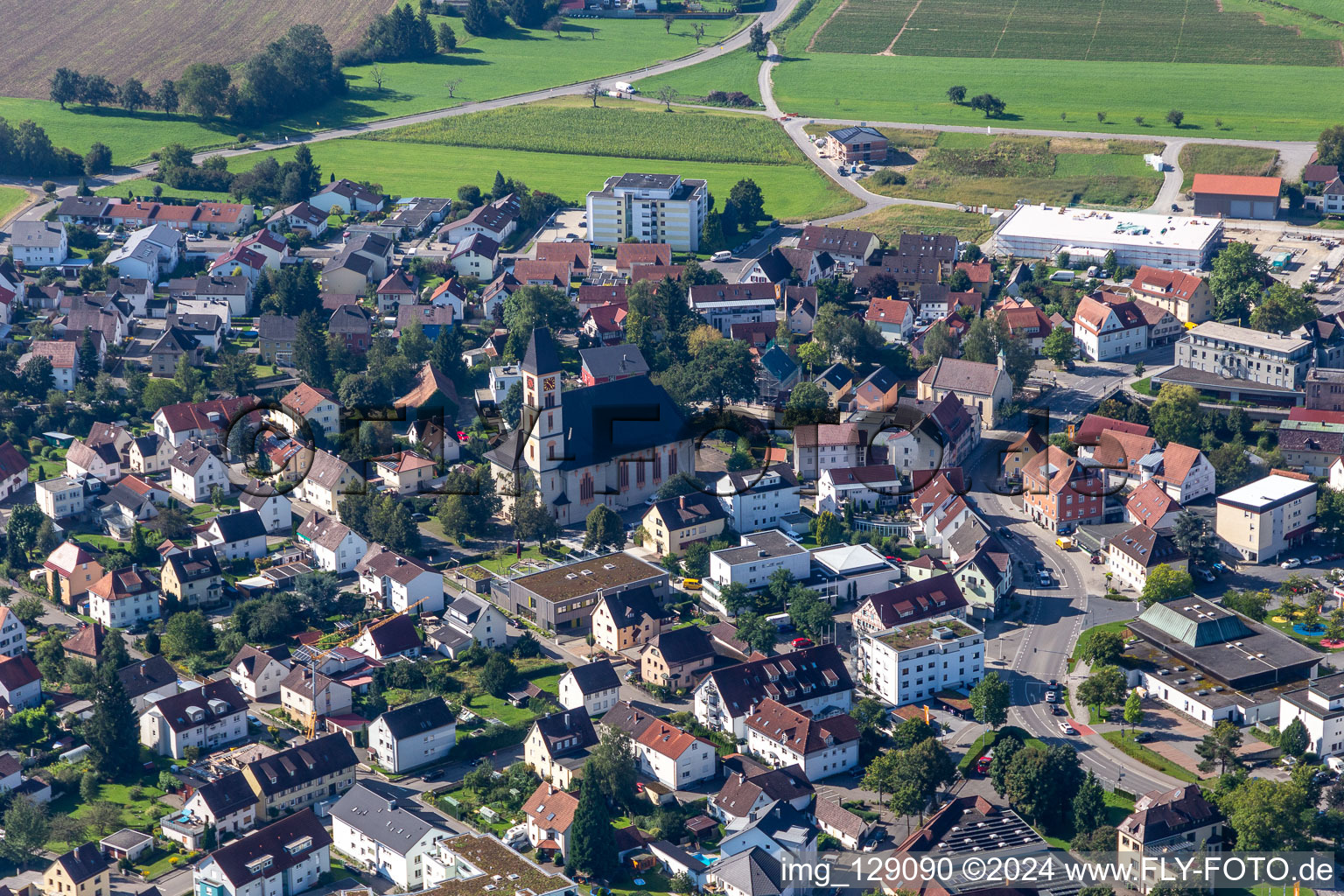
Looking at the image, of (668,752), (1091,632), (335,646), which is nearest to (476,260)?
(335,646)

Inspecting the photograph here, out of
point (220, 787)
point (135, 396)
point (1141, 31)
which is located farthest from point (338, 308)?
point (1141, 31)

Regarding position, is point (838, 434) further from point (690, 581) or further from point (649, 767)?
point (649, 767)

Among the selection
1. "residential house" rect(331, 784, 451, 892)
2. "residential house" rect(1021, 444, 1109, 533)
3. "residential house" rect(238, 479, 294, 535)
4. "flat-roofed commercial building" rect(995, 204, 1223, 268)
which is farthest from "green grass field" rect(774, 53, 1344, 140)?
"residential house" rect(331, 784, 451, 892)

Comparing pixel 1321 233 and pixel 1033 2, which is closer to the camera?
pixel 1321 233

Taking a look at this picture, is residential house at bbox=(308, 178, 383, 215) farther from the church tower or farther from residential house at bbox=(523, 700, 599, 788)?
residential house at bbox=(523, 700, 599, 788)

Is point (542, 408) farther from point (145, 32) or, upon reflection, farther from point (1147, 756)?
point (145, 32)

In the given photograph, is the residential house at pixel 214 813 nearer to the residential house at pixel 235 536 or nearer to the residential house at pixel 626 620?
the residential house at pixel 626 620
